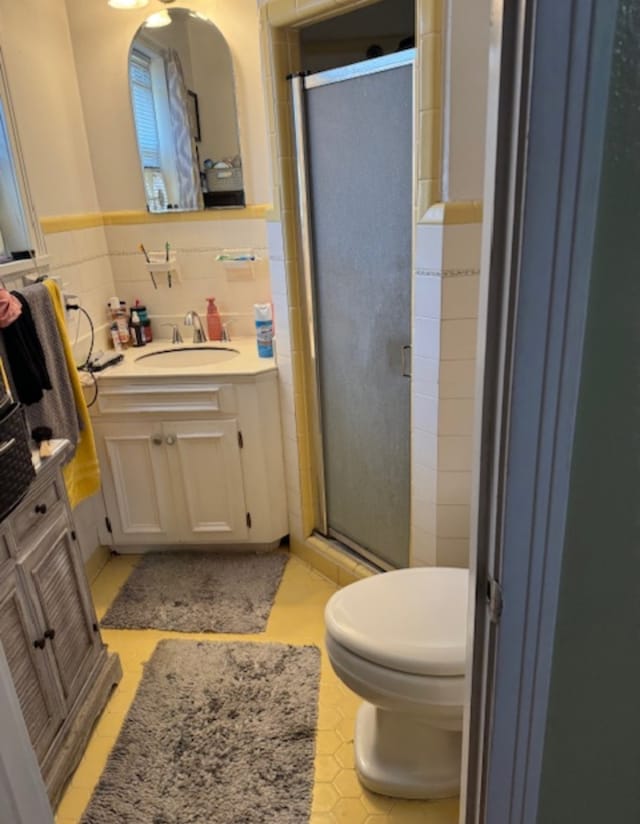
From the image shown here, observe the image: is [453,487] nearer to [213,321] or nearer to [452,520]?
[452,520]

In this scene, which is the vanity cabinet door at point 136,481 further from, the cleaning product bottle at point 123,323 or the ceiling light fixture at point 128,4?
the ceiling light fixture at point 128,4

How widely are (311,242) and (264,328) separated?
405 mm

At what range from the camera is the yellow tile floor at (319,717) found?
1.44 meters

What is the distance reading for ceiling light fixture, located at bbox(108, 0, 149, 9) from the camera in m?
2.09

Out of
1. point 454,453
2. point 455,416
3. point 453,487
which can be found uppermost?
point 455,416

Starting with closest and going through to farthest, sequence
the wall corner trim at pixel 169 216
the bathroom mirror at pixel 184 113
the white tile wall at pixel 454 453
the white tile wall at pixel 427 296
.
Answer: the white tile wall at pixel 427 296 < the white tile wall at pixel 454 453 < the bathroom mirror at pixel 184 113 < the wall corner trim at pixel 169 216

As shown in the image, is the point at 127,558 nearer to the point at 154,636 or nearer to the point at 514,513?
the point at 154,636

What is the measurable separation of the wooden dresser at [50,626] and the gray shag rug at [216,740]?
145 millimetres

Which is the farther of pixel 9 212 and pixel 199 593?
pixel 199 593

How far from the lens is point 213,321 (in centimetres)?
247

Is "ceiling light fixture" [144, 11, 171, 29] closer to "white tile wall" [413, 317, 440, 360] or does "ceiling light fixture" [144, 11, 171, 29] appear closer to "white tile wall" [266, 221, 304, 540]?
"white tile wall" [266, 221, 304, 540]

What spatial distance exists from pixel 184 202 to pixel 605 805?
228 cm

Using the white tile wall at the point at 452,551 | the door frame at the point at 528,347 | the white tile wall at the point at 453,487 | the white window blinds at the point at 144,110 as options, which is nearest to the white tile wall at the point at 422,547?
the white tile wall at the point at 452,551

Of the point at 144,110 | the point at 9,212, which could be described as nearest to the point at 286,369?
the point at 9,212
